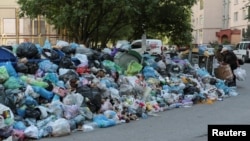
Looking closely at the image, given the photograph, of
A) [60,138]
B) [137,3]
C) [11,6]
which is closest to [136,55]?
[137,3]

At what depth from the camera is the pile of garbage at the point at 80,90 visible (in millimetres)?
7805

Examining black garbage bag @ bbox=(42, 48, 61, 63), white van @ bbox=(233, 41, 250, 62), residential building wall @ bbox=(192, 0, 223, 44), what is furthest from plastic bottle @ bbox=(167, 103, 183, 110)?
residential building wall @ bbox=(192, 0, 223, 44)

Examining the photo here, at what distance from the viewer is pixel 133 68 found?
1189cm

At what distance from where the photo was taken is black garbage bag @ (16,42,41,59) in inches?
396

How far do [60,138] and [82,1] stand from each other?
8.57m

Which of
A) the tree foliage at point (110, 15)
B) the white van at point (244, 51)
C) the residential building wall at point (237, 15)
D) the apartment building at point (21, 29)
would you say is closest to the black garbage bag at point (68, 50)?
the tree foliage at point (110, 15)

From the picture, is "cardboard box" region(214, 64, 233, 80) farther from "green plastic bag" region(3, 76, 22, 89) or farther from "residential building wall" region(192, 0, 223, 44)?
"residential building wall" region(192, 0, 223, 44)

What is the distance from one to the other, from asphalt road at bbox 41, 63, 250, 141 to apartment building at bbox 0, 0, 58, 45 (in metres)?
16.6

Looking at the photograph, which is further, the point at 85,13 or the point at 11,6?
the point at 11,6

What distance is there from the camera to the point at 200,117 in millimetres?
9094

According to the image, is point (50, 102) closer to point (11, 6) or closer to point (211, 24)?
A: point (11, 6)

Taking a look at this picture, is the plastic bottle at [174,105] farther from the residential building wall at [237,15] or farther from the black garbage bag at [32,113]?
the residential building wall at [237,15]

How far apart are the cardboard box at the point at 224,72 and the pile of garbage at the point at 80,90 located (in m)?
1.46

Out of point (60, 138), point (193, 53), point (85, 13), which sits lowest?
point (60, 138)
